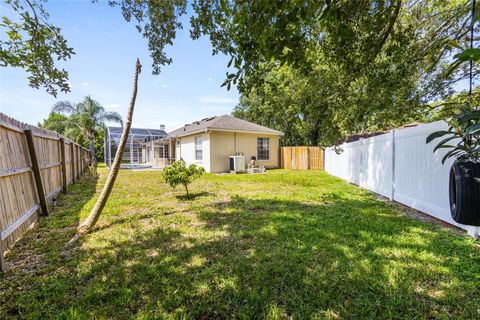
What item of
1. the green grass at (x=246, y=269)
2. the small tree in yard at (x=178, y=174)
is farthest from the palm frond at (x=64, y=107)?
the green grass at (x=246, y=269)

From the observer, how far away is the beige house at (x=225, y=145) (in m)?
14.6

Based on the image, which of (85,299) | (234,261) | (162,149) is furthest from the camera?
(162,149)

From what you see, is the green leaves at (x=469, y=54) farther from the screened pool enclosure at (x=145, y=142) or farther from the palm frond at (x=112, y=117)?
the palm frond at (x=112, y=117)

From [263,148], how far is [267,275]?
1470cm

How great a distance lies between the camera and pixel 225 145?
1505cm

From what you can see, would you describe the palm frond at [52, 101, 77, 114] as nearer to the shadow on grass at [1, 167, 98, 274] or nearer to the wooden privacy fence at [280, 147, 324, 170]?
the shadow on grass at [1, 167, 98, 274]

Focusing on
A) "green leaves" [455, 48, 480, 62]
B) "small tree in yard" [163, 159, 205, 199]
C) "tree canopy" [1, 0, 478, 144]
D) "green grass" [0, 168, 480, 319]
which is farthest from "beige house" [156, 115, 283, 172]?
"green leaves" [455, 48, 480, 62]

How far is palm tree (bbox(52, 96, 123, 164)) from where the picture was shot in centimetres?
2171

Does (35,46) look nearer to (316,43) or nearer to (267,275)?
(267,275)

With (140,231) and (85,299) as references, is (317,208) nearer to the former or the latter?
(140,231)

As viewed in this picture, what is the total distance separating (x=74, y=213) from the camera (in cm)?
528

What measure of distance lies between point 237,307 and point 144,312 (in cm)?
87

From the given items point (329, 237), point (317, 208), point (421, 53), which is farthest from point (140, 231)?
point (421, 53)

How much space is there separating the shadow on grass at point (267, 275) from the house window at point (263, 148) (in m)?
12.7
